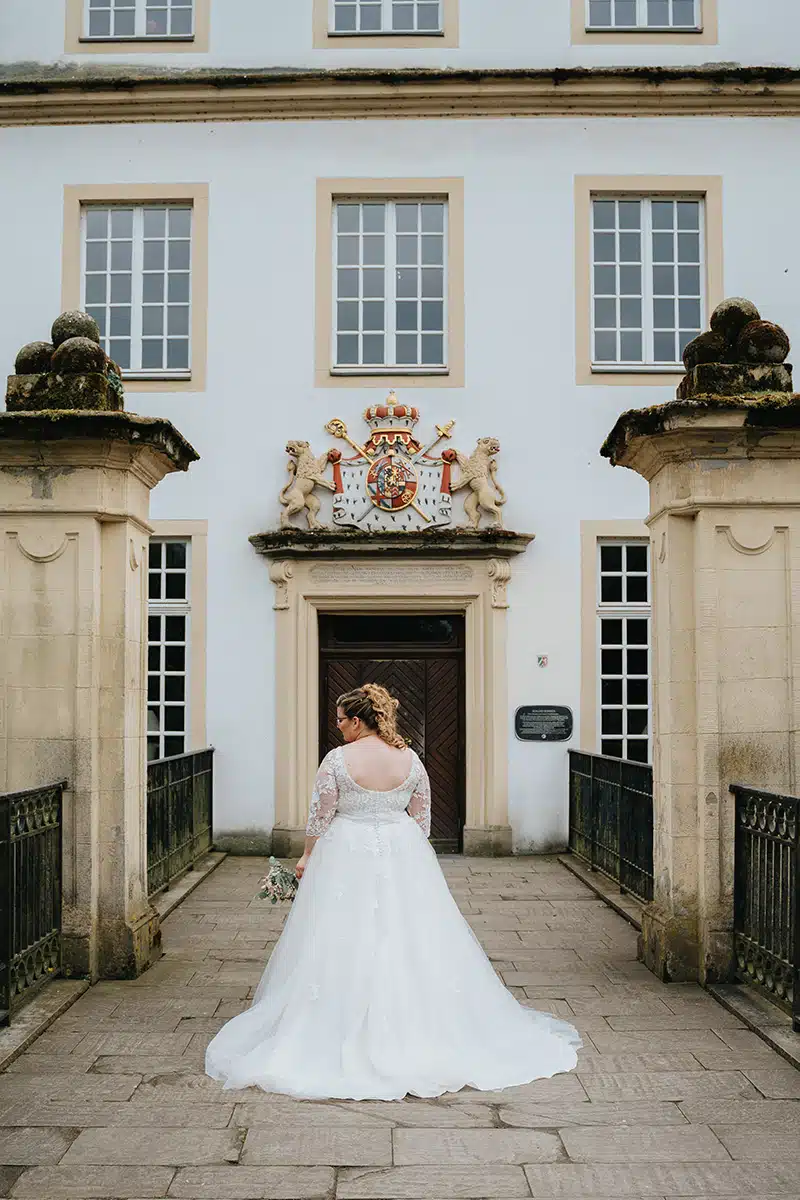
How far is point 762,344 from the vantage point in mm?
7566

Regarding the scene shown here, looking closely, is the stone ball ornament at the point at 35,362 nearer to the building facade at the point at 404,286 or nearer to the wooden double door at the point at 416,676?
the building facade at the point at 404,286

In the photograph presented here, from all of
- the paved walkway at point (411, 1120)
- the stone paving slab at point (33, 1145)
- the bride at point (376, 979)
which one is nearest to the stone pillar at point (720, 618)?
the paved walkway at point (411, 1120)

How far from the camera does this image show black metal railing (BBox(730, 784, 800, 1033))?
6.31 m

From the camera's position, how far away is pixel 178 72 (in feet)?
44.3

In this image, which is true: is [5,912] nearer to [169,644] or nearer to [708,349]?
[708,349]

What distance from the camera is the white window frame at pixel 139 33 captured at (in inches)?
537

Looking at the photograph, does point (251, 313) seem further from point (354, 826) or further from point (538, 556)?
point (354, 826)

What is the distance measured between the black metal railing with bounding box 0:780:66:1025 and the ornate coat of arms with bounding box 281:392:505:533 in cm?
623

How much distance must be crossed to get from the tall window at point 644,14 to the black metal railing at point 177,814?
27.6 feet

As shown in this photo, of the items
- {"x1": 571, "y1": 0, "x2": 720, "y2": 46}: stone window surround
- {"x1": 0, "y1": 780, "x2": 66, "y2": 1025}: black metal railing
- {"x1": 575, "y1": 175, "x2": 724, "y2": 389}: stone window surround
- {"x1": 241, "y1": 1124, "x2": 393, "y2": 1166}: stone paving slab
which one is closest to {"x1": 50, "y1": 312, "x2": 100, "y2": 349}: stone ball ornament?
{"x1": 0, "y1": 780, "x2": 66, "y2": 1025}: black metal railing

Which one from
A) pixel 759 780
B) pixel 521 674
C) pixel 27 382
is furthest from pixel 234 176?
pixel 759 780

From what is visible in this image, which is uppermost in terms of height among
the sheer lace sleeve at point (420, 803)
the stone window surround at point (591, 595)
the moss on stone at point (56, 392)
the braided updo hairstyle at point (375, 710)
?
the moss on stone at point (56, 392)

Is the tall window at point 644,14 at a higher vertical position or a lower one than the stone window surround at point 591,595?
higher

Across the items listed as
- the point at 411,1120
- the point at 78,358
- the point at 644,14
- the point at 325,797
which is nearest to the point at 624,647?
the point at 644,14
